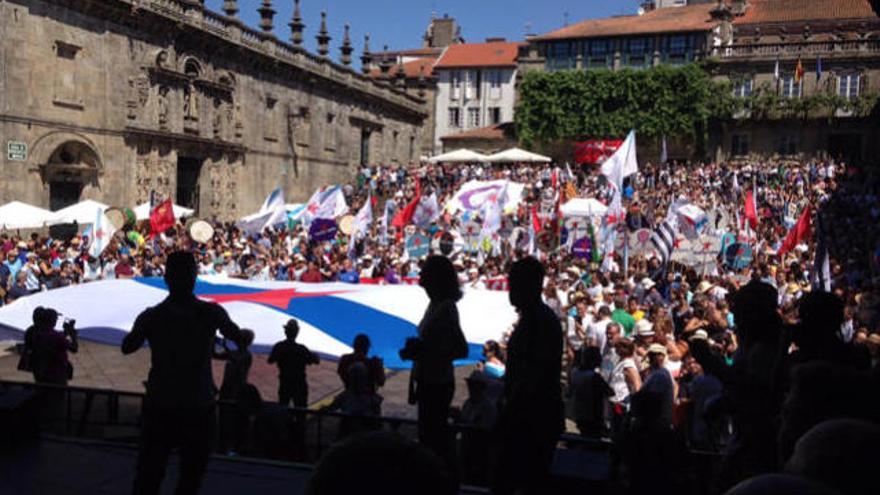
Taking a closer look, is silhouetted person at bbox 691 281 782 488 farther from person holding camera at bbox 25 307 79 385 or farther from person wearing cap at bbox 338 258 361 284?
person wearing cap at bbox 338 258 361 284

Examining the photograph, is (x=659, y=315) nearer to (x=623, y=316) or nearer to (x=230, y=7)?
(x=623, y=316)

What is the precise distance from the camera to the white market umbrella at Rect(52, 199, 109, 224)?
19.2 metres

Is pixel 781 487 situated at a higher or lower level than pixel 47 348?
higher

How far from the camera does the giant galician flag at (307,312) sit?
31.0 ft

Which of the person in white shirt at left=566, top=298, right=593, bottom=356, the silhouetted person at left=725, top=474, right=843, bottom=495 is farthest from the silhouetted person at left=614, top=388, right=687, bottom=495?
the person in white shirt at left=566, top=298, right=593, bottom=356

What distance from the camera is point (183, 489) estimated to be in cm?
446

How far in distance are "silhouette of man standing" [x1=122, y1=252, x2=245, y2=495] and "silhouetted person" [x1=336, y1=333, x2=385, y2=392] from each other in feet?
10.5

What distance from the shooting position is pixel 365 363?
7859 mm

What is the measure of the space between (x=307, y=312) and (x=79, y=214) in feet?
40.0

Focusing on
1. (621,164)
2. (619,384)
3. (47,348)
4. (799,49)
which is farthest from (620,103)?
(47,348)

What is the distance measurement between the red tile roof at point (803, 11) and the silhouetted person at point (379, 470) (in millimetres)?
55256

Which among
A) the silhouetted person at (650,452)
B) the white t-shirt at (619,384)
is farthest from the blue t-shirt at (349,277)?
the silhouetted person at (650,452)

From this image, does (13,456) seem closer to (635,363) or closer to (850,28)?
(635,363)

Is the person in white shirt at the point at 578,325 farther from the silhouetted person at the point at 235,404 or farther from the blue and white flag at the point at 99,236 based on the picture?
the blue and white flag at the point at 99,236
